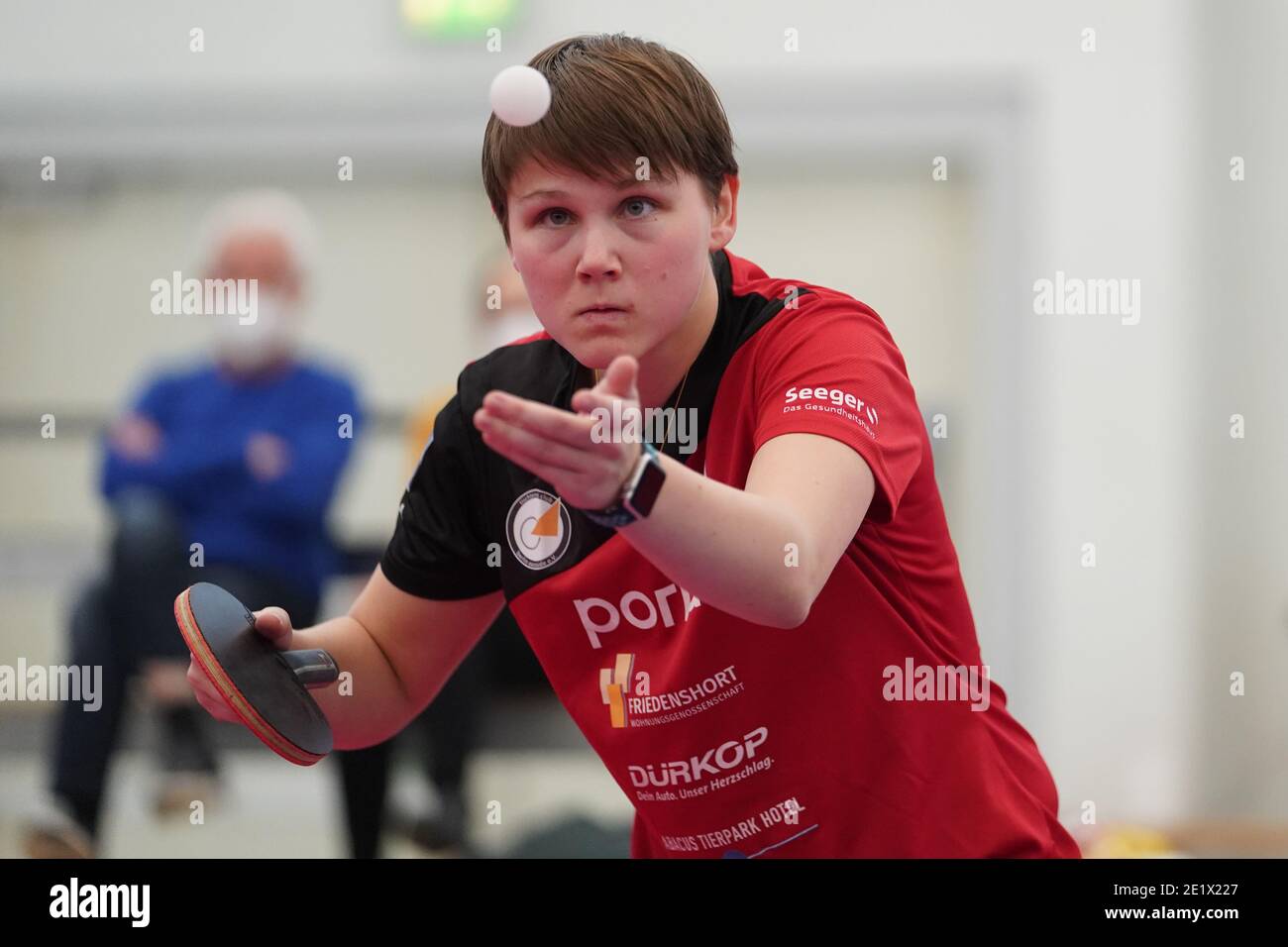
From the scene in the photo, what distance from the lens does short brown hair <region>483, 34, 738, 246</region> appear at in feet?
3.94

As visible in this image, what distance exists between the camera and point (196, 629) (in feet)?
4.25

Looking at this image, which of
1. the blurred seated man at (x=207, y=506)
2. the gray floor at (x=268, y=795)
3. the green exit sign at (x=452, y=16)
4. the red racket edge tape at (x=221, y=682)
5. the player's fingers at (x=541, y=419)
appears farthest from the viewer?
the green exit sign at (x=452, y=16)

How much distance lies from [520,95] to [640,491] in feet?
1.25

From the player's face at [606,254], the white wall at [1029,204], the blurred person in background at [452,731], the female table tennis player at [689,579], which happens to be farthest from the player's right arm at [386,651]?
the white wall at [1029,204]

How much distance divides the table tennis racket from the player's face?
0.42 meters

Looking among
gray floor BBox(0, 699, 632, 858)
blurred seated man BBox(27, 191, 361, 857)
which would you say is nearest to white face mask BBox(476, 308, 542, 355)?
blurred seated man BBox(27, 191, 361, 857)

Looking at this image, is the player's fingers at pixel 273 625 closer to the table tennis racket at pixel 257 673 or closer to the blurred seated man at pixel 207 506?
the table tennis racket at pixel 257 673

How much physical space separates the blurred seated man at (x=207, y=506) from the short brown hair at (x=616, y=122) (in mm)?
1771

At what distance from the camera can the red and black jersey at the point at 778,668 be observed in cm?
130

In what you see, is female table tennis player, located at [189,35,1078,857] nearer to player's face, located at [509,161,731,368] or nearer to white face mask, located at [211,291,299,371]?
player's face, located at [509,161,731,368]
